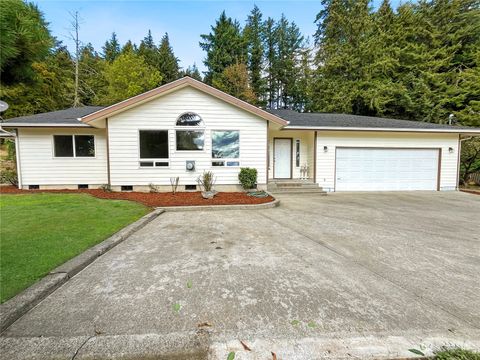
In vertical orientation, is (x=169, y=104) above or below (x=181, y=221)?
above

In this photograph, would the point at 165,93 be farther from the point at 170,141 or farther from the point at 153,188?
the point at 153,188

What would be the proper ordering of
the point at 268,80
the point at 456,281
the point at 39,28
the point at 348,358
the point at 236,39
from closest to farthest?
1. the point at 39,28
2. the point at 348,358
3. the point at 456,281
4. the point at 236,39
5. the point at 268,80

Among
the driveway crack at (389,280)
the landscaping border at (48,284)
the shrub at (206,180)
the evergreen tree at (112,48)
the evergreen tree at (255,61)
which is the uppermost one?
the evergreen tree at (112,48)

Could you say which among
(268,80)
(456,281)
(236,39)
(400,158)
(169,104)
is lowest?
(456,281)

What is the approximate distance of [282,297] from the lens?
2510 mm

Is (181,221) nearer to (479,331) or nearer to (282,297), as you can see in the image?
(282,297)

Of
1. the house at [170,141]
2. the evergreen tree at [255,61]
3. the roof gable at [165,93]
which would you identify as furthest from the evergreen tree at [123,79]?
the roof gable at [165,93]

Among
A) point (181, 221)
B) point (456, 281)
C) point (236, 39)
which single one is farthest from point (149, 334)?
point (236, 39)

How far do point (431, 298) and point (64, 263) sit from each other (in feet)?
14.8

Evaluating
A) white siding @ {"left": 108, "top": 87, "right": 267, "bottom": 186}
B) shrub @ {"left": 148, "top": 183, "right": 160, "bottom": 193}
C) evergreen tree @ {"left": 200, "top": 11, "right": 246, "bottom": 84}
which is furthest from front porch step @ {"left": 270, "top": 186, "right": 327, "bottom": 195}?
evergreen tree @ {"left": 200, "top": 11, "right": 246, "bottom": 84}

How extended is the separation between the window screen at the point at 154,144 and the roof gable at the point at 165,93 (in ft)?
3.85

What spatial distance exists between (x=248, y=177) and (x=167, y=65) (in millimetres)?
27823

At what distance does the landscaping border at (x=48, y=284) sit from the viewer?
6.88 feet

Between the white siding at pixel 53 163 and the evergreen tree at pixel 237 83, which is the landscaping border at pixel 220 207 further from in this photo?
the evergreen tree at pixel 237 83
